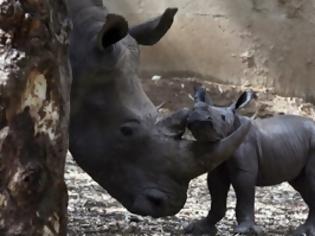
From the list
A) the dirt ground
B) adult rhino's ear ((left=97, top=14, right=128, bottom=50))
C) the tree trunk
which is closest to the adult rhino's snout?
the dirt ground

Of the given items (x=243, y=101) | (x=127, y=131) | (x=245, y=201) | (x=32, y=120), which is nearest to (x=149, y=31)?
(x=243, y=101)

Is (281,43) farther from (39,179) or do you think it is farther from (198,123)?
(39,179)

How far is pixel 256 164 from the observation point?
127 inches

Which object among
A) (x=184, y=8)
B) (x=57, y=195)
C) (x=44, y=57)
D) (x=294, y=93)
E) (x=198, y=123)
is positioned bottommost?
(x=294, y=93)

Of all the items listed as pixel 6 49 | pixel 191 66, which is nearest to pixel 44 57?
pixel 6 49

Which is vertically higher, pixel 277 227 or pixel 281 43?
pixel 277 227

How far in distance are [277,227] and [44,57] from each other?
169 cm

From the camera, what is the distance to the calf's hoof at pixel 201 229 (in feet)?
10.4

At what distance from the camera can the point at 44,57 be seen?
76.4 inches

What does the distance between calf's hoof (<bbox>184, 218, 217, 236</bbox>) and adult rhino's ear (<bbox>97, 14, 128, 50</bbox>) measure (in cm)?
64

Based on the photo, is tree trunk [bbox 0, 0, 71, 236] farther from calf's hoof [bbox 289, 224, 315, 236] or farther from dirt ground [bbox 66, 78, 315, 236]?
calf's hoof [bbox 289, 224, 315, 236]

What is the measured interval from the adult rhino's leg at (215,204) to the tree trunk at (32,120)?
1.25 metres

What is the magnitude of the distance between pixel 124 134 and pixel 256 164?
20.1 inches

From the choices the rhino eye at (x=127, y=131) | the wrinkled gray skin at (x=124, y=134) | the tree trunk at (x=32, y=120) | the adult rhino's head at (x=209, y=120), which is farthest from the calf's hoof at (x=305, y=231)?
the tree trunk at (x=32, y=120)
